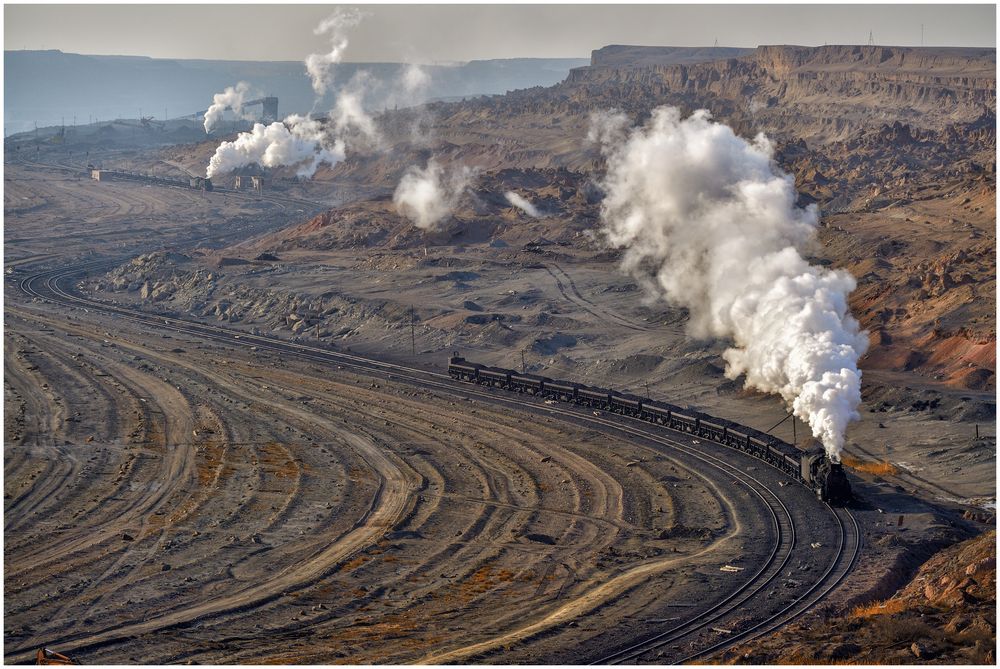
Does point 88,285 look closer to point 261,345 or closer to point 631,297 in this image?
point 261,345

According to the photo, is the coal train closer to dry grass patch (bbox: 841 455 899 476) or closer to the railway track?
the railway track

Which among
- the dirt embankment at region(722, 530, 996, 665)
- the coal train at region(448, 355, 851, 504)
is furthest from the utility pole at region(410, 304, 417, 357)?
the dirt embankment at region(722, 530, 996, 665)

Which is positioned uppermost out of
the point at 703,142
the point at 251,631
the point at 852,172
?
the point at 852,172

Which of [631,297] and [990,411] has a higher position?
[631,297]

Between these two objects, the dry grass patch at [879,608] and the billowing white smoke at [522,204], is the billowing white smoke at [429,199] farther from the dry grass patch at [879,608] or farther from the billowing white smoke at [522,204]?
the dry grass patch at [879,608]

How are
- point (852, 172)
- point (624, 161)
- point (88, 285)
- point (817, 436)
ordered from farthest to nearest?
point (852, 172) → point (624, 161) → point (88, 285) → point (817, 436)

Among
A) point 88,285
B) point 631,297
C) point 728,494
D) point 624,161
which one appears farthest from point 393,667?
point 624,161

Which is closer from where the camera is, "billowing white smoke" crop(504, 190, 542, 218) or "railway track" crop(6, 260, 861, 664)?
"railway track" crop(6, 260, 861, 664)
